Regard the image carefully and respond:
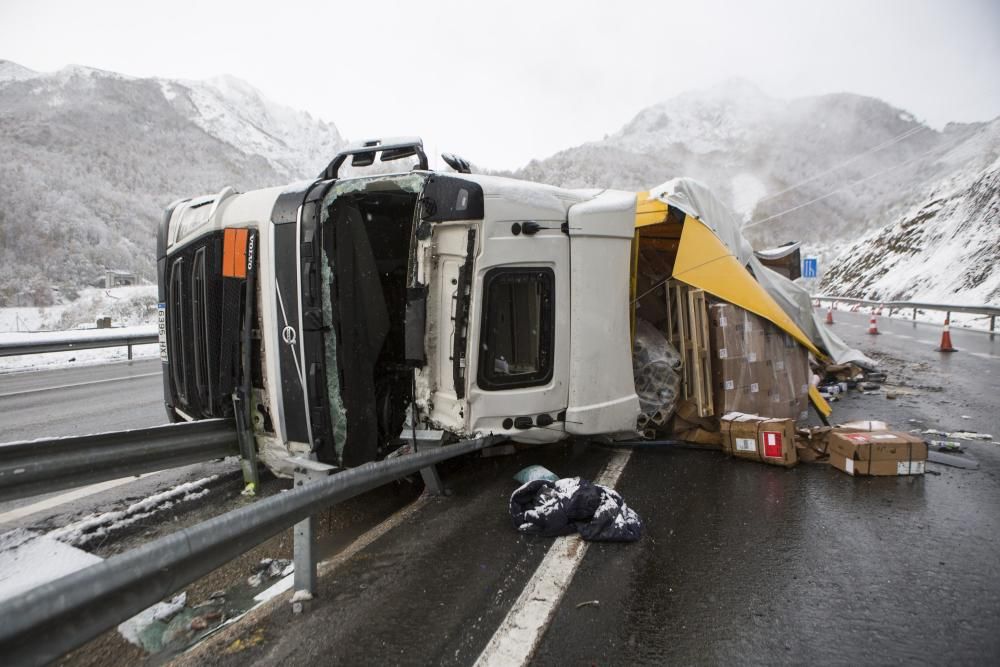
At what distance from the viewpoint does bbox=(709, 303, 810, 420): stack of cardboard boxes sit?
4930 mm

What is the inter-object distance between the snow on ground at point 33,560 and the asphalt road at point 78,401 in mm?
2632

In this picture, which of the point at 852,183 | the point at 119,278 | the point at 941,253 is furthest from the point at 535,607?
the point at 852,183

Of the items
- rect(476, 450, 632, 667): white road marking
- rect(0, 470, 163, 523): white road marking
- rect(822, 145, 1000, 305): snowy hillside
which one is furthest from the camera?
rect(822, 145, 1000, 305): snowy hillside

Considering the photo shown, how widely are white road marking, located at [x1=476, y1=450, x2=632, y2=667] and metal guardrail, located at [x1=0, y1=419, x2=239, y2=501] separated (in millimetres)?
2289

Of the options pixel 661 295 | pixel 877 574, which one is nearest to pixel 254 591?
pixel 877 574

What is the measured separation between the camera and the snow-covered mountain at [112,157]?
102 ft

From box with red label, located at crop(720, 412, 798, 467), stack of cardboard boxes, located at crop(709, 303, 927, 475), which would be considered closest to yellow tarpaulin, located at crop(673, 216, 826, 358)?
stack of cardboard boxes, located at crop(709, 303, 927, 475)

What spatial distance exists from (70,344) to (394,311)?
1032 cm

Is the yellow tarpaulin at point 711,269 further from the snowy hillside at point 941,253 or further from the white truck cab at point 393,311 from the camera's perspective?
the snowy hillside at point 941,253

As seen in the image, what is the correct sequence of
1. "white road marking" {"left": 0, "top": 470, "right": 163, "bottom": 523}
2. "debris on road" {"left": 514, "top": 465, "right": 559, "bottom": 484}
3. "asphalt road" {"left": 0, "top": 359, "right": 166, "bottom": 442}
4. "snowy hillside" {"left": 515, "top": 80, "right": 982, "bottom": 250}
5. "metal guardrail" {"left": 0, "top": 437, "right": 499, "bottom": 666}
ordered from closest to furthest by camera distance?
"metal guardrail" {"left": 0, "top": 437, "right": 499, "bottom": 666}
"white road marking" {"left": 0, "top": 470, "right": 163, "bottom": 523}
"debris on road" {"left": 514, "top": 465, "right": 559, "bottom": 484}
"asphalt road" {"left": 0, "top": 359, "right": 166, "bottom": 442}
"snowy hillside" {"left": 515, "top": 80, "right": 982, "bottom": 250}

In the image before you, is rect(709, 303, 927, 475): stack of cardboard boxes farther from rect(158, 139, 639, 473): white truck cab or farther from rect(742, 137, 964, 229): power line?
rect(742, 137, 964, 229): power line

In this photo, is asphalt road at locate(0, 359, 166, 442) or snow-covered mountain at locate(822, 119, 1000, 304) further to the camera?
snow-covered mountain at locate(822, 119, 1000, 304)

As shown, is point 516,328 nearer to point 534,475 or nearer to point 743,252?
point 534,475

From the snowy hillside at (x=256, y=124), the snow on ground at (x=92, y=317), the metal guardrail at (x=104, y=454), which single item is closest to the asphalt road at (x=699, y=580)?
the metal guardrail at (x=104, y=454)
